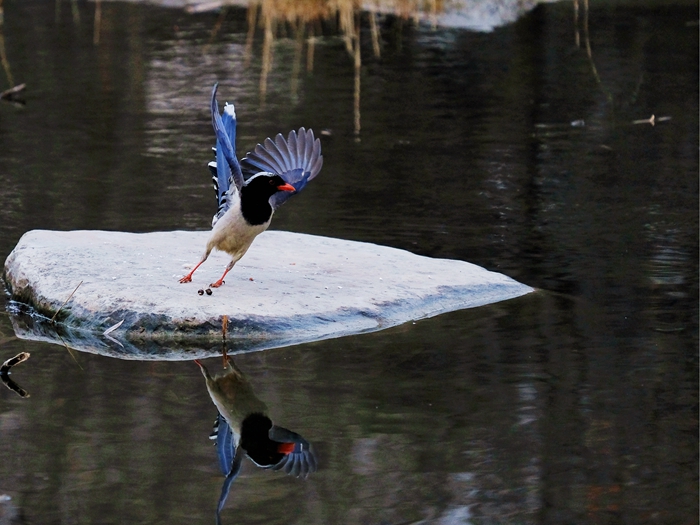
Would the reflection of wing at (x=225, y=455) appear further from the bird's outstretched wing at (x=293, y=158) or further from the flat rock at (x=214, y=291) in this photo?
the bird's outstretched wing at (x=293, y=158)

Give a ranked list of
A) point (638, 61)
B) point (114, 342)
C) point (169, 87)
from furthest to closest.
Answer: point (638, 61)
point (169, 87)
point (114, 342)

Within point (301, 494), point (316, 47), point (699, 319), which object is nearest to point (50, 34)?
point (316, 47)

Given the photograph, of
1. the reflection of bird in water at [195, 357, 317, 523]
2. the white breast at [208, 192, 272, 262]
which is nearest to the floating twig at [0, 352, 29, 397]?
the reflection of bird in water at [195, 357, 317, 523]

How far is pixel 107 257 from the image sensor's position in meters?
5.48

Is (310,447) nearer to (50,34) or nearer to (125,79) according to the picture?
(125,79)

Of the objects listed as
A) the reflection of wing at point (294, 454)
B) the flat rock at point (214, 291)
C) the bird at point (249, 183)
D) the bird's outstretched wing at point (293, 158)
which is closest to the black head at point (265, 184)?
the bird at point (249, 183)

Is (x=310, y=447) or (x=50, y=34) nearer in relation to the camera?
(x=310, y=447)

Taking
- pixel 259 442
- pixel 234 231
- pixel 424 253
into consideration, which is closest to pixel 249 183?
→ pixel 234 231

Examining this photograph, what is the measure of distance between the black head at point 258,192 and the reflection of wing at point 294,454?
1113mm

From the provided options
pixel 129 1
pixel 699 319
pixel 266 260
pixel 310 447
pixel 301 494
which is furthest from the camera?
pixel 129 1

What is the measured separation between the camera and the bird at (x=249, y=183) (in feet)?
Answer: 16.0

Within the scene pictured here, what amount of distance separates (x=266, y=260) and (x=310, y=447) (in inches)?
73.2

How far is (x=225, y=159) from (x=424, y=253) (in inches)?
58.0

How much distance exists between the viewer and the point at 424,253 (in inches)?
246
